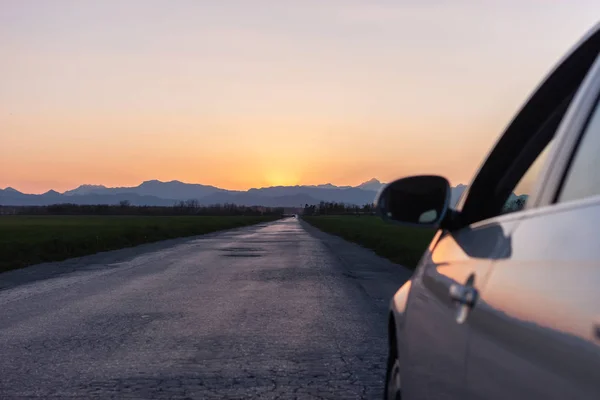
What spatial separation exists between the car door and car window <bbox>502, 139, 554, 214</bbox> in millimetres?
258

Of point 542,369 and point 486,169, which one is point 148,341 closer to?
point 486,169

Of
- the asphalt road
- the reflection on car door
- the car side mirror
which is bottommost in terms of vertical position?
the asphalt road

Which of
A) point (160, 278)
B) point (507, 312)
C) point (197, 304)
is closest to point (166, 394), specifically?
point (507, 312)

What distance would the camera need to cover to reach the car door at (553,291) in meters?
1.51

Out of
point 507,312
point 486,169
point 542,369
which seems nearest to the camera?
point 542,369

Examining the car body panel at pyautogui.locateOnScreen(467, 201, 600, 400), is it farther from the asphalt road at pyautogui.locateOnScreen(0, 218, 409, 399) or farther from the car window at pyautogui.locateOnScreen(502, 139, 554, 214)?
the asphalt road at pyautogui.locateOnScreen(0, 218, 409, 399)

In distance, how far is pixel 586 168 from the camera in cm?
198

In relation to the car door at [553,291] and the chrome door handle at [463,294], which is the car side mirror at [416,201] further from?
the car door at [553,291]

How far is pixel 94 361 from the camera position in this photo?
24.3 ft

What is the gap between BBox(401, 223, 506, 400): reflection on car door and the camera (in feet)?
8.13

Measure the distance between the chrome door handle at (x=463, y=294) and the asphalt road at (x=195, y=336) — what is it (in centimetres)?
352

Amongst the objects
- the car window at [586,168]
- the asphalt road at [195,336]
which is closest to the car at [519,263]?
the car window at [586,168]

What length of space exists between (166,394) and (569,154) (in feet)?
15.1

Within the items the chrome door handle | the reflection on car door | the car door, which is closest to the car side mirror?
the reflection on car door
